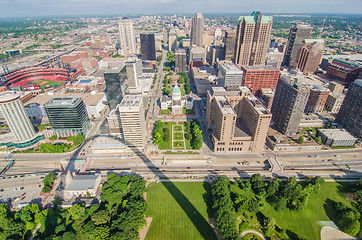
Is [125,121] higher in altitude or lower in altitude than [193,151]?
higher

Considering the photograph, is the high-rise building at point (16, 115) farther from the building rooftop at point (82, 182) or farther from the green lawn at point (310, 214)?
the green lawn at point (310, 214)

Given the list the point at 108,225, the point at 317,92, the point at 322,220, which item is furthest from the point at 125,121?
the point at 317,92

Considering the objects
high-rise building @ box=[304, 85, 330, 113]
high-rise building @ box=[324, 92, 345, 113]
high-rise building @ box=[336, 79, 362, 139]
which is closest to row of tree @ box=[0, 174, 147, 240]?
high-rise building @ box=[336, 79, 362, 139]

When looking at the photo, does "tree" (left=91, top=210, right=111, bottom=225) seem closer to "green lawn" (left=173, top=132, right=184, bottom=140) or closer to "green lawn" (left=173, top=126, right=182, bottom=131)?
"green lawn" (left=173, top=132, right=184, bottom=140)

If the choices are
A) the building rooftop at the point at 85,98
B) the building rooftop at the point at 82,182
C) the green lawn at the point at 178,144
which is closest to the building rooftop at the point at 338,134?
the green lawn at the point at 178,144

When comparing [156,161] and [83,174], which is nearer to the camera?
[83,174]

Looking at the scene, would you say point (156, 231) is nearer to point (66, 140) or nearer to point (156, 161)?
point (156, 161)
